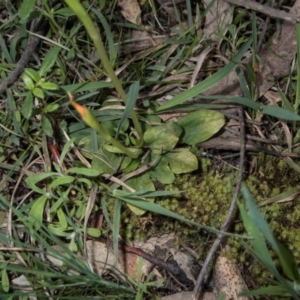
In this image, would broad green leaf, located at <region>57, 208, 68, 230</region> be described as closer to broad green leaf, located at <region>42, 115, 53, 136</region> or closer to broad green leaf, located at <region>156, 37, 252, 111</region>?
broad green leaf, located at <region>42, 115, 53, 136</region>

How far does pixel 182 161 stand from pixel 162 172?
0.35ft

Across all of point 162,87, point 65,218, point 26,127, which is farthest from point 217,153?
point 26,127

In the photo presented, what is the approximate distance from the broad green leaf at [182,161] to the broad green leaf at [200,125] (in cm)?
8

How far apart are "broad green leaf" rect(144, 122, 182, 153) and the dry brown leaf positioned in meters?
0.70

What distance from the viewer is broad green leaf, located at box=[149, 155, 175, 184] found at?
2217mm

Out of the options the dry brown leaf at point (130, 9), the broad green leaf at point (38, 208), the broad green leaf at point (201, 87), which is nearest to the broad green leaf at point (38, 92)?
the broad green leaf at point (38, 208)

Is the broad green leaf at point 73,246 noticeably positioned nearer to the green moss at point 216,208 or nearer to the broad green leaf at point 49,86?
the green moss at point 216,208

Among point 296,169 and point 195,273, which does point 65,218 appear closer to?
point 195,273

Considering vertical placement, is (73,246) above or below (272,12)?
below

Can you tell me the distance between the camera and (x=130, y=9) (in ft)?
8.49

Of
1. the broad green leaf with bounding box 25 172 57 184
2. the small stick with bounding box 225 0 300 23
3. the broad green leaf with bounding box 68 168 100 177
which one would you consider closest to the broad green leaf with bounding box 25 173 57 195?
the broad green leaf with bounding box 25 172 57 184

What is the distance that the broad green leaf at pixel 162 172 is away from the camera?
2.22 meters

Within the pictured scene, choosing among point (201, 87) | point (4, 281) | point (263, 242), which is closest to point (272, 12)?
point (201, 87)

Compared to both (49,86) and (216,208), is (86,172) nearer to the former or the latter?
(49,86)
